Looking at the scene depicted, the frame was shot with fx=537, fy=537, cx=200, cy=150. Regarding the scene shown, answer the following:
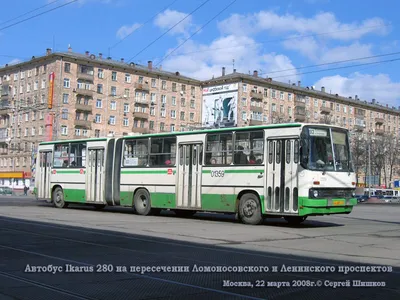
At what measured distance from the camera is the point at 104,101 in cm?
8138

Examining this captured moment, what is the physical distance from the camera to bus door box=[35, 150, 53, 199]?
26.6m

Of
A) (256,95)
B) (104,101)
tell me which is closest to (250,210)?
(104,101)

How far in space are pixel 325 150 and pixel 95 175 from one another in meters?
11.2

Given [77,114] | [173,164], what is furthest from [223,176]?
[77,114]

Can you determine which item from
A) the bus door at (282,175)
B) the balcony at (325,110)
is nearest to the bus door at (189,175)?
the bus door at (282,175)

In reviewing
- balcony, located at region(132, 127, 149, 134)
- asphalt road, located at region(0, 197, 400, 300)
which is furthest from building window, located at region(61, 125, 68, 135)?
asphalt road, located at region(0, 197, 400, 300)

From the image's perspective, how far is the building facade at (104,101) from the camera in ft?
250

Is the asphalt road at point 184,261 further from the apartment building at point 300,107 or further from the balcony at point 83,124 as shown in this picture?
the balcony at point 83,124

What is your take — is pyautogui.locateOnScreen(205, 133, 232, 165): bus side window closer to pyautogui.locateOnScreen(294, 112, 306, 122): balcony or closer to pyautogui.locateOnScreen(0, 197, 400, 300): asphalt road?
pyautogui.locateOnScreen(0, 197, 400, 300): asphalt road

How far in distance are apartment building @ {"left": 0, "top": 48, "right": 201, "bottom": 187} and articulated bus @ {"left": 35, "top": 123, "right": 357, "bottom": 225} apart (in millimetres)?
47923

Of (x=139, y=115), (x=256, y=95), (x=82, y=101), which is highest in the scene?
(x=256, y=95)

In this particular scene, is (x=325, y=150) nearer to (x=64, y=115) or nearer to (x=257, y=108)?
(x=64, y=115)

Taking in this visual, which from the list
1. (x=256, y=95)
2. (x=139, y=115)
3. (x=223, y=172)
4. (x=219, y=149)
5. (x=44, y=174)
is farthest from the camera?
(x=256, y=95)

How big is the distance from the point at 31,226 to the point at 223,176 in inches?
266
